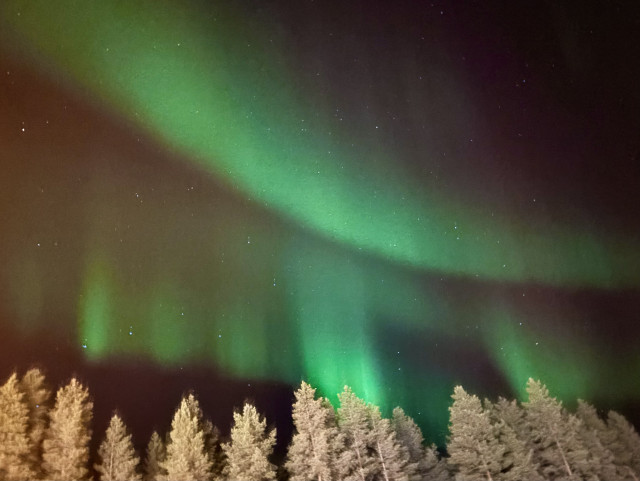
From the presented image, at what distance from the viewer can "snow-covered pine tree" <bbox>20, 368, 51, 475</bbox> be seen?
2256cm

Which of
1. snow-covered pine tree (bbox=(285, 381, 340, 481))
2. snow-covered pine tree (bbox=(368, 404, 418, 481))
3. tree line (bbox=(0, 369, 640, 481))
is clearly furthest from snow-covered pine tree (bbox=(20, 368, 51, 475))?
snow-covered pine tree (bbox=(368, 404, 418, 481))

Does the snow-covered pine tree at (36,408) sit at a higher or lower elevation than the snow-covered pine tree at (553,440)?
higher

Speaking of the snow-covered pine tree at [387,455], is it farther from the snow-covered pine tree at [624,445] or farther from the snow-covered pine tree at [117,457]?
the snow-covered pine tree at [624,445]

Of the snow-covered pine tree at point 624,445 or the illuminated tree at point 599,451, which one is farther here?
the snow-covered pine tree at point 624,445

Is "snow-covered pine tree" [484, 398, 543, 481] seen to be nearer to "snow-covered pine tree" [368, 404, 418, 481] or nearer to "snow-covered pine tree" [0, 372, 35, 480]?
"snow-covered pine tree" [368, 404, 418, 481]

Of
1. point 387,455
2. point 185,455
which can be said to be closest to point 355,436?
point 387,455

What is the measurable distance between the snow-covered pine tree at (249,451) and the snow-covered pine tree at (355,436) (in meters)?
3.71

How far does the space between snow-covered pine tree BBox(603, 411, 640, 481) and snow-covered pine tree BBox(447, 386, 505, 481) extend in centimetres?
956

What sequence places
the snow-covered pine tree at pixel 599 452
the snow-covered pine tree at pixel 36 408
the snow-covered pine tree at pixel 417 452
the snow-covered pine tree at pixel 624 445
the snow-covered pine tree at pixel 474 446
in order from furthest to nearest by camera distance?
the snow-covered pine tree at pixel 624 445 → the snow-covered pine tree at pixel 417 452 → the snow-covered pine tree at pixel 599 452 → the snow-covered pine tree at pixel 474 446 → the snow-covered pine tree at pixel 36 408

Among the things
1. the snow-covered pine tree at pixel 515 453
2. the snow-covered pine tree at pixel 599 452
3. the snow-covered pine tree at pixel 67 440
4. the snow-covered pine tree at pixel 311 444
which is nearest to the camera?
the snow-covered pine tree at pixel 67 440

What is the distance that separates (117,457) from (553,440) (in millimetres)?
23221

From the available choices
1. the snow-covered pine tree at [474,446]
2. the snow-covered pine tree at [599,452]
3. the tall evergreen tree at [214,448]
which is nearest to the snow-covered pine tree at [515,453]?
the snow-covered pine tree at [474,446]

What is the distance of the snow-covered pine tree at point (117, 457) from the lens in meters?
23.1

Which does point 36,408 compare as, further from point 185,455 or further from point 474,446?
point 474,446
